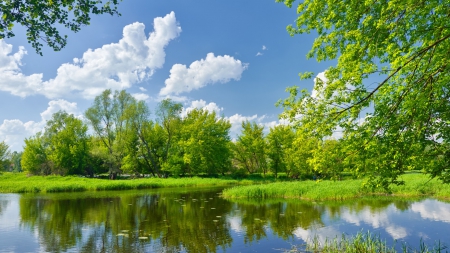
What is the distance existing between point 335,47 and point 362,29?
1930mm

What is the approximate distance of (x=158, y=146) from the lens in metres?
60.5

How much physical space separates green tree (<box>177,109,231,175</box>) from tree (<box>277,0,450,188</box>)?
147 feet

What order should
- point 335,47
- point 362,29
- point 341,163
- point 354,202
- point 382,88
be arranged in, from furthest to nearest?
point 354,202, point 335,47, point 341,163, point 362,29, point 382,88

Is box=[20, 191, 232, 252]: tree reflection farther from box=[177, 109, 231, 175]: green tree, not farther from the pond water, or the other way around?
box=[177, 109, 231, 175]: green tree

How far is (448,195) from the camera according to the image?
22828 mm

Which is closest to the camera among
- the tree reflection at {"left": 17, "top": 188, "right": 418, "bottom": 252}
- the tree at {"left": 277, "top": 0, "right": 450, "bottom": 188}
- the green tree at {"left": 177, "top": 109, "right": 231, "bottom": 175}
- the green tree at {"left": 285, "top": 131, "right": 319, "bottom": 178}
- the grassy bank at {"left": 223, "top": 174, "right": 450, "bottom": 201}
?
the tree at {"left": 277, "top": 0, "right": 450, "bottom": 188}

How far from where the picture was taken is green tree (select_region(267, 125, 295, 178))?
176ft

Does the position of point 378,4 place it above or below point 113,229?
above

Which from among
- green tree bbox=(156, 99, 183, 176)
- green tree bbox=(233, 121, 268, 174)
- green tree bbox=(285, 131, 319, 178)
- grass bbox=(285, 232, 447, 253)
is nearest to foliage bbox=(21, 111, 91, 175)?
green tree bbox=(156, 99, 183, 176)

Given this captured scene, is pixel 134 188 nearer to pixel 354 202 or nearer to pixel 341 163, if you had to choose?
pixel 354 202

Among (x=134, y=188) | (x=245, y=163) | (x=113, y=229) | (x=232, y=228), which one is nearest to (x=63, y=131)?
(x=134, y=188)

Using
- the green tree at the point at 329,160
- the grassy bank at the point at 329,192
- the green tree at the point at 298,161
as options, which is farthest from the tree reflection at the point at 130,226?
the green tree at the point at 298,161

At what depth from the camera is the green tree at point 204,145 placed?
5312 centimetres

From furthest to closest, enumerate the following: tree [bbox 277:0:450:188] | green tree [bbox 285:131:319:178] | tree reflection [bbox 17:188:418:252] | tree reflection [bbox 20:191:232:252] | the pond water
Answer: green tree [bbox 285:131:319:178], tree reflection [bbox 17:188:418:252], the pond water, tree reflection [bbox 20:191:232:252], tree [bbox 277:0:450:188]
